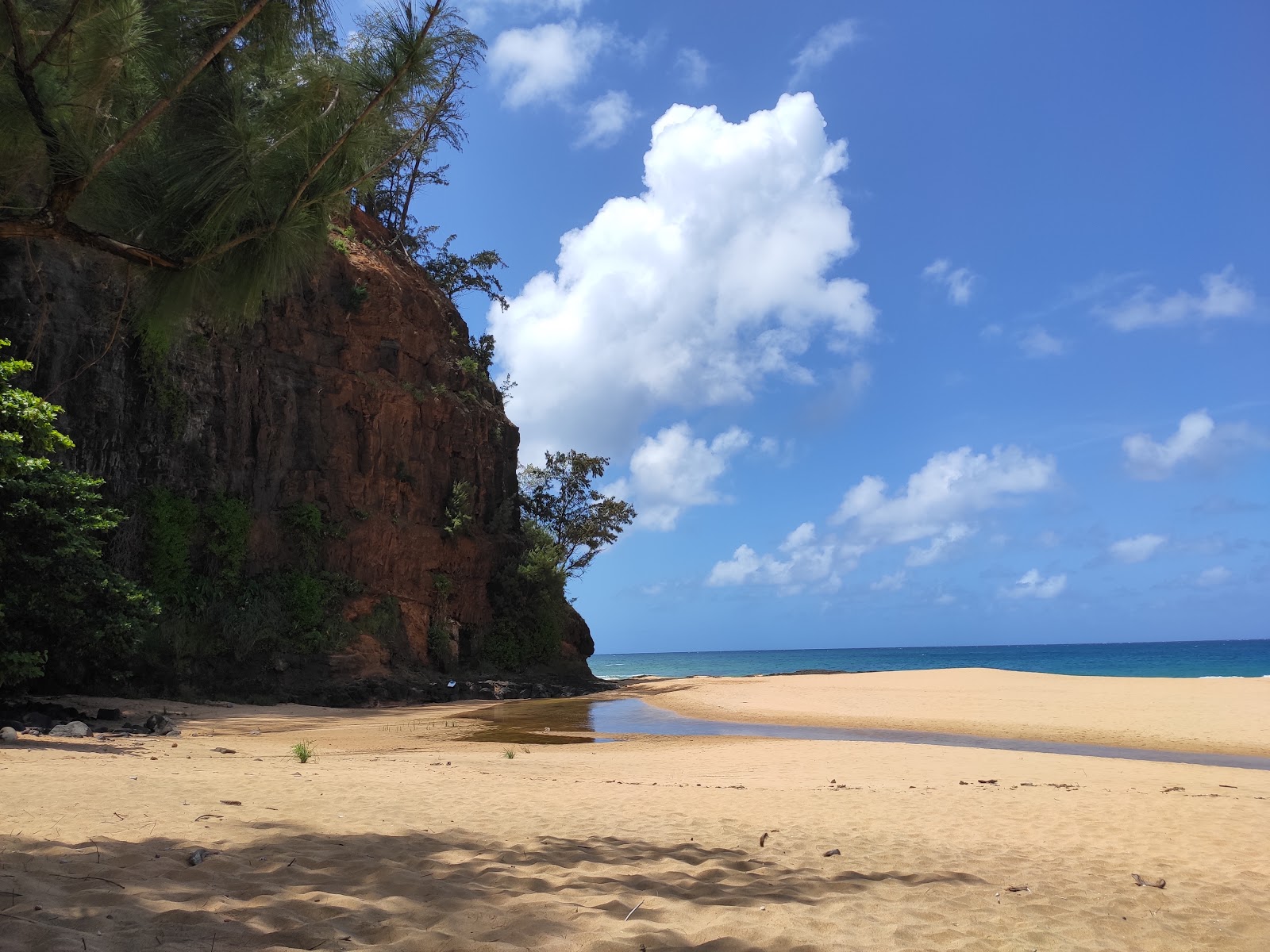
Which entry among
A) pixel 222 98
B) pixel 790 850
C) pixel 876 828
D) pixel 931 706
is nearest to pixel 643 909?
pixel 790 850

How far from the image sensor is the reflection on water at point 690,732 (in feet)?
51.0

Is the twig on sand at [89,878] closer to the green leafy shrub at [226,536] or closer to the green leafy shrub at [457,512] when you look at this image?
the green leafy shrub at [226,536]

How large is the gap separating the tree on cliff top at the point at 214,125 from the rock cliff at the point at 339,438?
1483 centimetres

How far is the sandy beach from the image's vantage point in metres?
3.94

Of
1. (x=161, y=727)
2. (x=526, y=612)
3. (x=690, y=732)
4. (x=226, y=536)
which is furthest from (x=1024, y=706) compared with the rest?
(x=226, y=536)

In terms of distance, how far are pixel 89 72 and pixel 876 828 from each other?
29.3 ft

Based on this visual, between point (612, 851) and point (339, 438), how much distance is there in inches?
1000

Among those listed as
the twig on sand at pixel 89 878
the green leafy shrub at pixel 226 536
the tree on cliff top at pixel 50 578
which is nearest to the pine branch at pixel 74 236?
the twig on sand at pixel 89 878

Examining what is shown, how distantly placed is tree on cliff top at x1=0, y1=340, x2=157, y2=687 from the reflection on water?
22.3ft

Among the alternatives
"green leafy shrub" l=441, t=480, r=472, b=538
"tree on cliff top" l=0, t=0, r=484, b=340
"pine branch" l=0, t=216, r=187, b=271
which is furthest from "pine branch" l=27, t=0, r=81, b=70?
"green leafy shrub" l=441, t=480, r=472, b=538

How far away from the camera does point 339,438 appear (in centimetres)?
2872

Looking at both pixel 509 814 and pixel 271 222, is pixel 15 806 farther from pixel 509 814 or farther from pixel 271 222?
pixel 271 222

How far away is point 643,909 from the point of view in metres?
4.47

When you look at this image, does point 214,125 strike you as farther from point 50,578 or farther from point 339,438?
point 339,438
